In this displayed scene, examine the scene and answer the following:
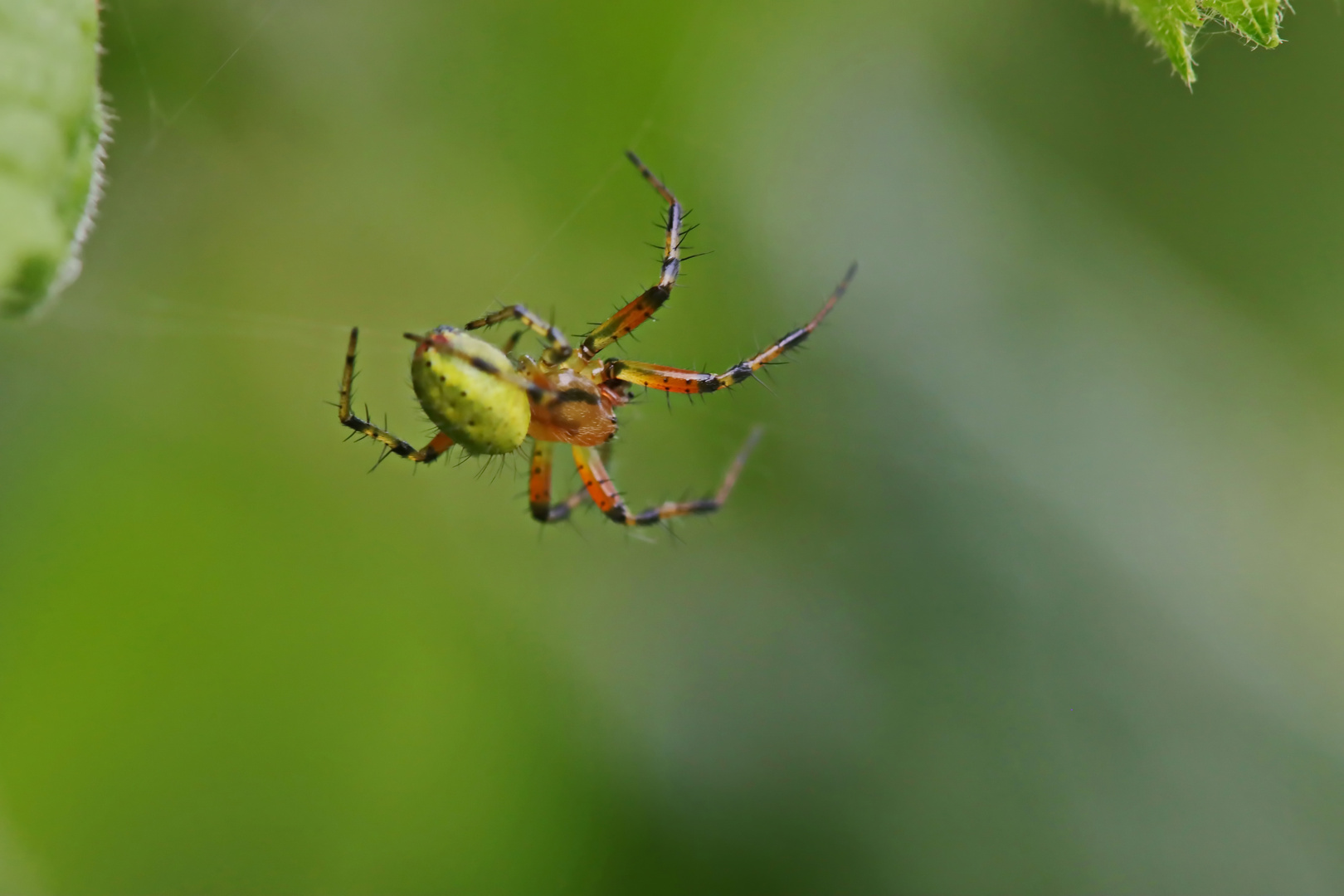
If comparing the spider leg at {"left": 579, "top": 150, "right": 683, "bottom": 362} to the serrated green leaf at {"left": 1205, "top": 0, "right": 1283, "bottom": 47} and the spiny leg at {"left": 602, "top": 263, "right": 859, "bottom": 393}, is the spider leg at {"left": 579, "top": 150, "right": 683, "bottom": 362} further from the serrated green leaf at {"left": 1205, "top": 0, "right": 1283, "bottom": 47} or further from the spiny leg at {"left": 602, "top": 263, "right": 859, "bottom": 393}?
the serrated green leaf at {"left": 1205, "top": 0, "right": 1283, "bottom": 47}

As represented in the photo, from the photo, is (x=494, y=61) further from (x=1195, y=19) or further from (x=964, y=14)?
(x=1195, y=19)

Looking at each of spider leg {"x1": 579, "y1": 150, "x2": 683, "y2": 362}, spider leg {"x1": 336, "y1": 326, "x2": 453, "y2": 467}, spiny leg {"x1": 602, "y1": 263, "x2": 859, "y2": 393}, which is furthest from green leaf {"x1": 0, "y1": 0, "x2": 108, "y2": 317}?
spiny leg {"x1": 602, "y1": 263, "x2": 859, "y2": 393}

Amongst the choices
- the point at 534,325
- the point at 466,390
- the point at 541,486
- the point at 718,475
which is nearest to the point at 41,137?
the point at 466,390

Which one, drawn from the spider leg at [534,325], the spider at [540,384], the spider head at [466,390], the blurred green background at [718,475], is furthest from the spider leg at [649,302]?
the blurred green background at [718,475]

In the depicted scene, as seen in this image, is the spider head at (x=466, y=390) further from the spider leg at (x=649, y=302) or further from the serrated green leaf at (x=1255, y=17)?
the serrated green leaf at (x=1255, y=17)

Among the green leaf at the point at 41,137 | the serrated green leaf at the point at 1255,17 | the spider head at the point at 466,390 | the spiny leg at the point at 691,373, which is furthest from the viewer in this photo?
the spiny leg at the point at 691,373

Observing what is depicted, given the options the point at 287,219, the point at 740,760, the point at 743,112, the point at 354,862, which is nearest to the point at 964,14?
the point at 743,112
